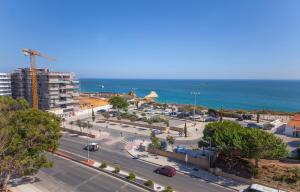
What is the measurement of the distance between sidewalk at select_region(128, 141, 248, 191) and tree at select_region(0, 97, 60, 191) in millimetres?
16786

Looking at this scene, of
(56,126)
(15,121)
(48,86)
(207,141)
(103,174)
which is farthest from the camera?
(48,86)

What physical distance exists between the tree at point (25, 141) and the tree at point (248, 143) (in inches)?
911

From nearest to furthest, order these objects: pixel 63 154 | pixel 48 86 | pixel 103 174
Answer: pixel 103 174
pixel 63 154
pixel 48 86

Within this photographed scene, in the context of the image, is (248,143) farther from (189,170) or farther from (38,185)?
(38,185)

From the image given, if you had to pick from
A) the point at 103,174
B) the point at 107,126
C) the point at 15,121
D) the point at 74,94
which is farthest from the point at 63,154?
the point at 74,94

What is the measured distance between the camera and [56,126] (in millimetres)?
31047

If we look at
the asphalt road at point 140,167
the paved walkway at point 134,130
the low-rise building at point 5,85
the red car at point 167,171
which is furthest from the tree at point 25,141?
the low-rise building at point 5,85

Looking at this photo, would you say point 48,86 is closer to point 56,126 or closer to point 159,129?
point 159,129

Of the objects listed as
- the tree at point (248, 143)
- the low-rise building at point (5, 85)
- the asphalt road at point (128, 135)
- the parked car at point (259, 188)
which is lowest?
the asphalt road at point (128, 135)

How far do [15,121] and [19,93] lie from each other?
240 feet

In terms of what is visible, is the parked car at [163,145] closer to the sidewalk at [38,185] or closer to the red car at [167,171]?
the red car at [167,171]

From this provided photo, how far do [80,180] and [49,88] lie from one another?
197ft

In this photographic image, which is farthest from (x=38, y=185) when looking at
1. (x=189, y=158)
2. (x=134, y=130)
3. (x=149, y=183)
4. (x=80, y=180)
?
(x=134, y=130)

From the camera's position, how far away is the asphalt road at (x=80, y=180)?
2964 cm
